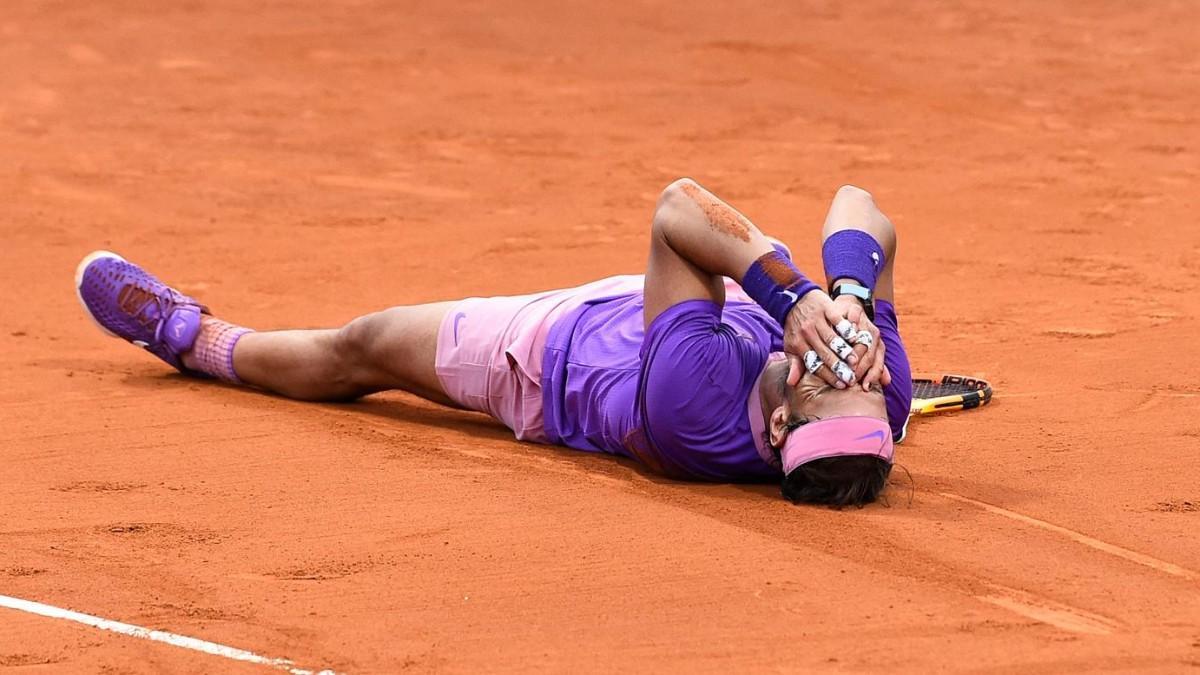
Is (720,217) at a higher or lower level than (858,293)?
higher

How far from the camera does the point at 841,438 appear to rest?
4.18m

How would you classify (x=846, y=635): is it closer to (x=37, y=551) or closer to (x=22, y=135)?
(x=37, y=551)

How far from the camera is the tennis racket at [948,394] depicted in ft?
17.6

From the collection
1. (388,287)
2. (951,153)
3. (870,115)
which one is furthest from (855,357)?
(870,115)

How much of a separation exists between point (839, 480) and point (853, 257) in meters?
0.62

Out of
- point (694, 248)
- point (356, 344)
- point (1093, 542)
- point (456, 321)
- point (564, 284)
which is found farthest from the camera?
point (564, 284)

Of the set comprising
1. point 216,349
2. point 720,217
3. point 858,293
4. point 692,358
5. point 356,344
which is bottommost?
point 216,349

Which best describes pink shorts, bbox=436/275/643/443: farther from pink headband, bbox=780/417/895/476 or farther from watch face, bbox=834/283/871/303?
pink headband, bbox=780/417/895/476

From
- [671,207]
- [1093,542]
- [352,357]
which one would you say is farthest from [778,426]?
[352,357]

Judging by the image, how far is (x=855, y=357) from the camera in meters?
4.18

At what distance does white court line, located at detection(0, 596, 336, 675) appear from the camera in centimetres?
345

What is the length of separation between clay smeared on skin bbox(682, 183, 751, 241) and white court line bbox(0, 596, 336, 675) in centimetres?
166

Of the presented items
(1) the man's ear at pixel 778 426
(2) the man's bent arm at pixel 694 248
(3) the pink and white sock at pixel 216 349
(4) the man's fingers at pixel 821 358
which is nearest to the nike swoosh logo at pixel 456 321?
(2) the man's bent arm at pixel 694 248

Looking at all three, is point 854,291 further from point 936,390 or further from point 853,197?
point 936,390
